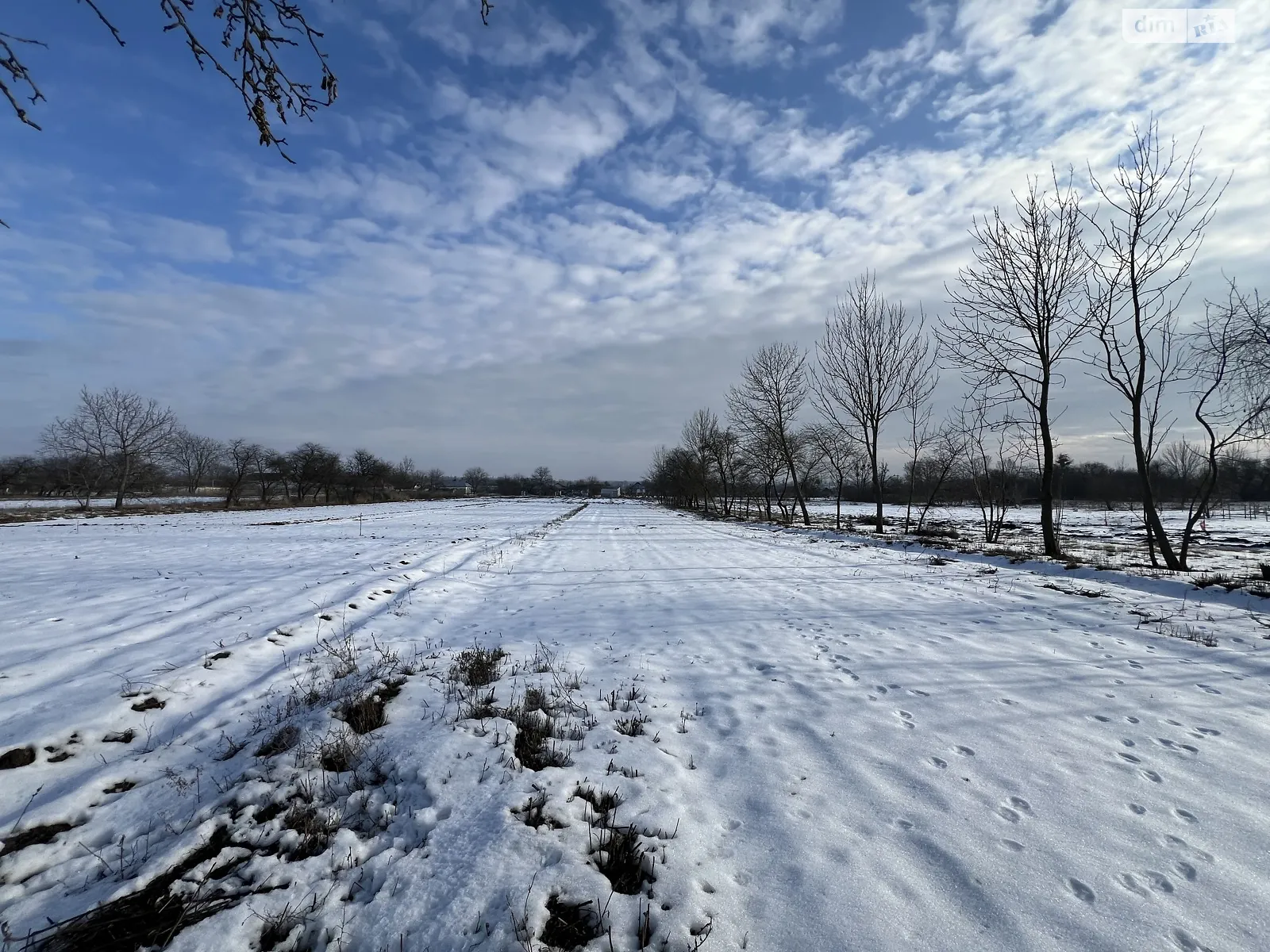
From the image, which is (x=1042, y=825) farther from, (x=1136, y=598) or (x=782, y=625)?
(x=1136, y=598)

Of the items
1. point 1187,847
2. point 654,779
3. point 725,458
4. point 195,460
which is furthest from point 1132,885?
point 195,460

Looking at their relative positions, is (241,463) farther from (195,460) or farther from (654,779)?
(654,779)

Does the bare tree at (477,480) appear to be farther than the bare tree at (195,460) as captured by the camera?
Yes

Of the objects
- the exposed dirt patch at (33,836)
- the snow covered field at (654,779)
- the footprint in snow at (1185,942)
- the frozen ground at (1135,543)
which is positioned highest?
the footprint in snow at (1185,942)

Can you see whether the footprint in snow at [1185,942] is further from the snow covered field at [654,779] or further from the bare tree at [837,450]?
the bare tree at [837,450]

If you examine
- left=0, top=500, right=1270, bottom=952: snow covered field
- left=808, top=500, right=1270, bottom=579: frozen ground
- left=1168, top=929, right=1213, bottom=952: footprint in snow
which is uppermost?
left=1168, top=929, right=1213, bottom=952: footprint in snow

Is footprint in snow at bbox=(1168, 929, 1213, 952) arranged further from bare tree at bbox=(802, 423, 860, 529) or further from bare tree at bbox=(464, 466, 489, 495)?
bare tree at bbox=(464, 466, 489, 495)

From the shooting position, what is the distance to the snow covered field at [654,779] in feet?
7.61

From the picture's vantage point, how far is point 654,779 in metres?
3.42

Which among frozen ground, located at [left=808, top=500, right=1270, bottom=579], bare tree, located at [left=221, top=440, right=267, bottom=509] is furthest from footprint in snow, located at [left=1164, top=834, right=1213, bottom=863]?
bare tree, located at [left=221, top=440, right=267, bottom=509]

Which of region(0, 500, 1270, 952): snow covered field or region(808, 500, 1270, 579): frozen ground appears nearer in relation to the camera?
region(0, 500, 1270, 952): snow covered field

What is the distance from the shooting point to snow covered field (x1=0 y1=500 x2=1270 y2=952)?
7.61ft

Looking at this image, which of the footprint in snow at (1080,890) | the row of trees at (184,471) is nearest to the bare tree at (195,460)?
the row of trees at (184,471)

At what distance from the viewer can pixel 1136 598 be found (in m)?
7.87
